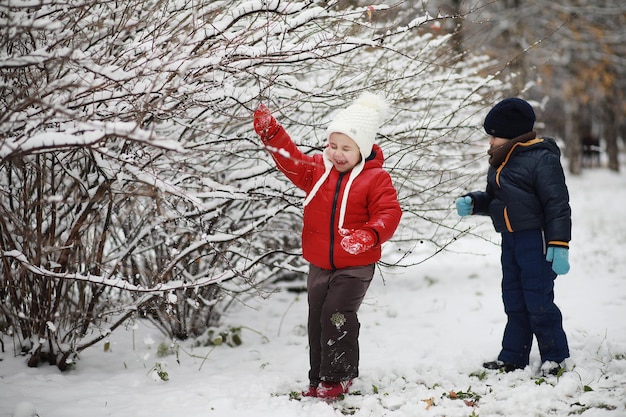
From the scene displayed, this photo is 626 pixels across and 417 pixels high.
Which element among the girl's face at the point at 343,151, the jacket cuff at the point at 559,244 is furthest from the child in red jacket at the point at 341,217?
the jacket cuff at the point at 559,244

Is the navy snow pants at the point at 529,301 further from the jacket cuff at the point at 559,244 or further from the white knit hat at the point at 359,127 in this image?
the white knit hat at the point at 359,127

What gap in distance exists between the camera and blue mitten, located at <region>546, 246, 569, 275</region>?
2.88m

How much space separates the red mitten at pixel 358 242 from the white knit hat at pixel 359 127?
0.18m

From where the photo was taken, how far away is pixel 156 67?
7.67ft

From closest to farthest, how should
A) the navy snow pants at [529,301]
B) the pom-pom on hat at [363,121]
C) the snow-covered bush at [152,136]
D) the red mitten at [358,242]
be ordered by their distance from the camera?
the snow-covered bush at [152,136] → the red mitten at [358,242] → the pom-pom on hat at [363,121] → the navy snow pants at [529,301]

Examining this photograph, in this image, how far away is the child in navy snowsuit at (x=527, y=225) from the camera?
2975 millimetres

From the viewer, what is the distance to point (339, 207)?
2.87 metres

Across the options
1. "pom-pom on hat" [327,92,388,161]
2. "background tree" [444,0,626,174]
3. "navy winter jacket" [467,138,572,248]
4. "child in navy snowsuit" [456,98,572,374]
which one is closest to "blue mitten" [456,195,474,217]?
"child in navy snowsuit" [456,98,572,374]

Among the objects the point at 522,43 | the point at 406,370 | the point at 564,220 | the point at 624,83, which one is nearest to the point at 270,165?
the point at 406,370

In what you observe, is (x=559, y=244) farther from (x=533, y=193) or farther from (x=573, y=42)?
(x=573, y=42)

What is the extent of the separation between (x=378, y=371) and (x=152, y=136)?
6.40 feet

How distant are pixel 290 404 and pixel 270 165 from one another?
1.39 metres

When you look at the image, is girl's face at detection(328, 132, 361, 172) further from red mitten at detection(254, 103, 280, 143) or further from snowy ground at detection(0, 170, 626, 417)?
snowy ground at detection(0, 170, 626, 417)

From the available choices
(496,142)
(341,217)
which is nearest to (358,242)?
(341,217)
